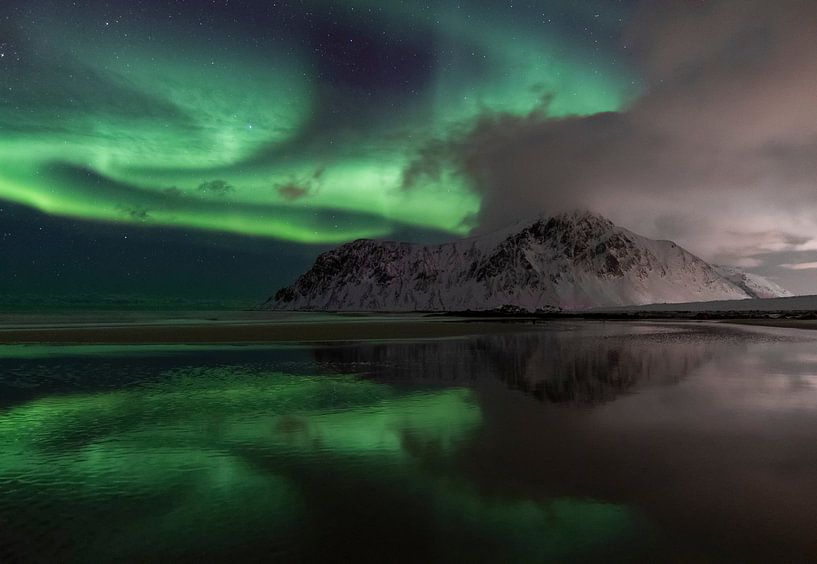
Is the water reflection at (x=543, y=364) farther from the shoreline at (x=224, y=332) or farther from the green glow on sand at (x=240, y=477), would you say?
the shoreline at (x=224, y=332)

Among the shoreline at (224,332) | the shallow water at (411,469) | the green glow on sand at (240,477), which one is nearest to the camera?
the shallow water at (411,469)

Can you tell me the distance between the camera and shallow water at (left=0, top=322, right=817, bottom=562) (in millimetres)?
8664

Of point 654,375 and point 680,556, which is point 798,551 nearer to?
point 680,556

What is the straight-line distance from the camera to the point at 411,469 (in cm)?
1257

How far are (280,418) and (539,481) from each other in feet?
31.5

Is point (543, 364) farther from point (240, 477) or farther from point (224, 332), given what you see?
point (224, 332)

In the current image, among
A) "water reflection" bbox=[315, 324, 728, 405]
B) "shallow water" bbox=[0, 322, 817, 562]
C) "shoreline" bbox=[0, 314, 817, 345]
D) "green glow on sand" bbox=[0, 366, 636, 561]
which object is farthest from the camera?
"shoreline" bbox=[0, 314, 817, 345]

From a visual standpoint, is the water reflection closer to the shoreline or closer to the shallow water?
the shallow water

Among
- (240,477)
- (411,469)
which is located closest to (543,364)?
(411,469)

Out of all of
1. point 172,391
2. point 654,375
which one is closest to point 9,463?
point 172,391

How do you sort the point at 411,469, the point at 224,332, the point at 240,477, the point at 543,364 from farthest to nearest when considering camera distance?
the point at 224,332
the point at 543,364
the point at 411,469
the point at 240,477

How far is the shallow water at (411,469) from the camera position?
866cm

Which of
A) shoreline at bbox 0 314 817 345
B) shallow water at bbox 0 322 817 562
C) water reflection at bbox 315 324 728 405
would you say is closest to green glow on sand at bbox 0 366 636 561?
shallow water at bbox 0 322 817 562

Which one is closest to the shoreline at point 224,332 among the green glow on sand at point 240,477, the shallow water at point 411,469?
the shallow water at point 411,469
